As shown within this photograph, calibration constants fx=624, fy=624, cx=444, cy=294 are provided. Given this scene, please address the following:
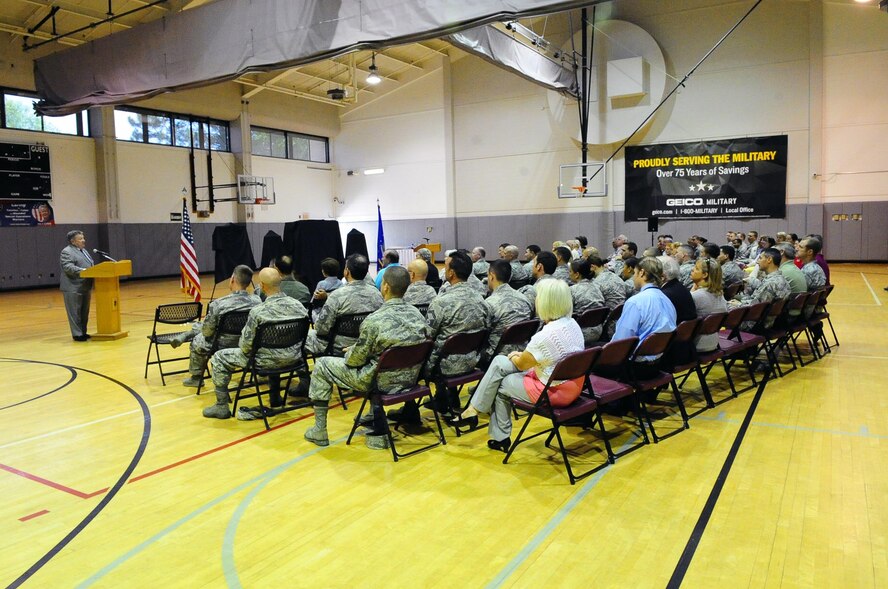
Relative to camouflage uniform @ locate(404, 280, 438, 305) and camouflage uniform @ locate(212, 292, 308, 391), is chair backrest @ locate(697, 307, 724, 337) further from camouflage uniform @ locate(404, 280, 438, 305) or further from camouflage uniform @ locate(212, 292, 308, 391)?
camouflage uniform @ locate(212, 292, 308, 391)

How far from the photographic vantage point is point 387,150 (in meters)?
23.9

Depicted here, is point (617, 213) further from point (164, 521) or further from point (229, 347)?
point (164, 521)

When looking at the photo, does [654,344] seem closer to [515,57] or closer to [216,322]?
[216,322]

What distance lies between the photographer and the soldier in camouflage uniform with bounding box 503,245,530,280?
321 inches

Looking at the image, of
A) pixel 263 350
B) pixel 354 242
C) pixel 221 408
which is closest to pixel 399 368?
pixel 263 350

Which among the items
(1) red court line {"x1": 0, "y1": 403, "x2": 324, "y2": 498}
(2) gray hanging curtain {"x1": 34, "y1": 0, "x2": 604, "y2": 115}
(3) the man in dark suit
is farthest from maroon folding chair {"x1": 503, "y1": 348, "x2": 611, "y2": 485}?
(3) the man in dark suit

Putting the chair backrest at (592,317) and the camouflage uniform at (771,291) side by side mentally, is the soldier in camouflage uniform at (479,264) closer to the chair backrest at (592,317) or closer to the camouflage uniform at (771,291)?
the chair backrest at (592,317)

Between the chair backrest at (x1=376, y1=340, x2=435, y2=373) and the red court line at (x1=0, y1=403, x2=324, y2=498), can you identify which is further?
the chair backrest at (x1=376, y1=340, x2=435, y2=373)

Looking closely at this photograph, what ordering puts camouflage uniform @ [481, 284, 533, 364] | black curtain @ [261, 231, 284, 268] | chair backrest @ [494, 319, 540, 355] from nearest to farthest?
1. chair backrest @ [494, 319, 540, 355]
2. camouflage uniform @ [481, 284, 533, 364]
3. black curtain @ [261, 231, 284, 268]

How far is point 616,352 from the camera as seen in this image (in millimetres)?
4113

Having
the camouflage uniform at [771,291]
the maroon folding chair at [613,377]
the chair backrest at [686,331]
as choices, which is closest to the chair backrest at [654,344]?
the maroon folding chair at [613,377]

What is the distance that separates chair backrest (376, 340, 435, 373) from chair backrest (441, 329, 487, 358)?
20 centimetres

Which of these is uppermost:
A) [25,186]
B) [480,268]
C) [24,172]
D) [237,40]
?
[237,40]

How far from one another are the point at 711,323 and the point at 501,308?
175cm
